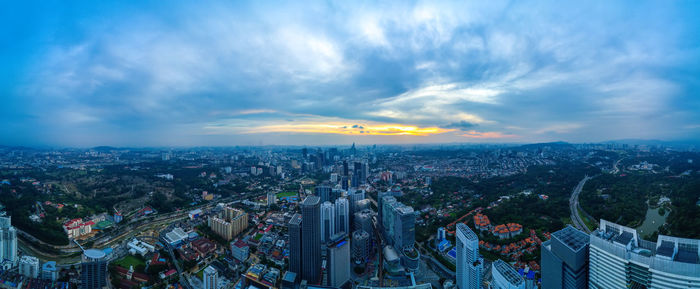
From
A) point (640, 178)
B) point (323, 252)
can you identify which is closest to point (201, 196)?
point (323, 252)

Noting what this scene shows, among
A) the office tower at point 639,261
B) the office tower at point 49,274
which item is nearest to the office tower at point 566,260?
the office tower at point 639,261

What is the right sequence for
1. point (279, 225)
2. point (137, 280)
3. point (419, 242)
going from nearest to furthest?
1. point (137, 280)
2. point (419, 242)
3. point (279, 225)

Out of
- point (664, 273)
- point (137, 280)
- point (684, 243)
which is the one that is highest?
point (684, 243)

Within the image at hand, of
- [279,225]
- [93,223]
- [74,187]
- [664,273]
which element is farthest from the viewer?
[74,187]

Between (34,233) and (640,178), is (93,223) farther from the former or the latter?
(640,178)

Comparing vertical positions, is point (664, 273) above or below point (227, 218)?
above

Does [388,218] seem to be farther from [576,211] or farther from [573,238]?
[576,211]
